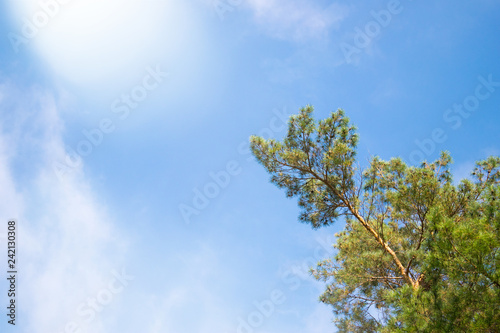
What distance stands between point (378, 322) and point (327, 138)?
19.9 feet

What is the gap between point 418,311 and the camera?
447 centimetres

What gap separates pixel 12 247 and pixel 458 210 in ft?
47.9

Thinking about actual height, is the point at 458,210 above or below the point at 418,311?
above

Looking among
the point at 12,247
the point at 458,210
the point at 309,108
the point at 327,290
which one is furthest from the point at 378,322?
the point at 12,247

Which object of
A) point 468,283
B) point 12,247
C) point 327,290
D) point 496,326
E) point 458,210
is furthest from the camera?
point 12,247

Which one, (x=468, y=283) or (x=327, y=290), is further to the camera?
(x=327, y=290)

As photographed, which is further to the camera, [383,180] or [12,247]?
[12,247]

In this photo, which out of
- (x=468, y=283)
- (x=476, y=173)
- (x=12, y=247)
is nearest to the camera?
(x=468, y=283)

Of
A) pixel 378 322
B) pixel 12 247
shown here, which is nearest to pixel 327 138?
pixel 378 322

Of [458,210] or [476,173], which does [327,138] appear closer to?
[458,210]

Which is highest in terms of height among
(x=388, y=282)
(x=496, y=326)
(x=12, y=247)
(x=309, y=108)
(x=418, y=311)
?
(x=309, y=108)

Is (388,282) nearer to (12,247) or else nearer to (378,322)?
(378,322)

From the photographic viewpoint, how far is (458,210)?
7.29m

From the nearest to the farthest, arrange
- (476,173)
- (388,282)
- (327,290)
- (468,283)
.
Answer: (468,283)
(388,282)
(476,173)
(327,290)
